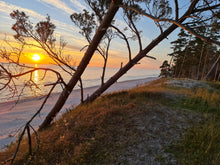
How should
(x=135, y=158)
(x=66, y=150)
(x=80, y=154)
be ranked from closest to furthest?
(x=135, y=158), (x=80, y=154), (x=66, y=150)

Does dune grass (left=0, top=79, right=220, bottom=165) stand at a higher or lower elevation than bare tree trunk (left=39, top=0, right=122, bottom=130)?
lower

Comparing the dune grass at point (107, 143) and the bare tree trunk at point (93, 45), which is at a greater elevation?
the bare tree trunk at point (93, 45)

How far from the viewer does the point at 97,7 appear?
18.0ft

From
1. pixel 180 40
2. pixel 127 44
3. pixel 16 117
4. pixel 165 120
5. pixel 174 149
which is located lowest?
pixel 16 117

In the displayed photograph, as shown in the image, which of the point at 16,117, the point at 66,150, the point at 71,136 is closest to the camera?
the point at 66,150

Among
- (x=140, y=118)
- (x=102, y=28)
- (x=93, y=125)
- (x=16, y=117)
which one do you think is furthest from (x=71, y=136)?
(x=16, y=117)

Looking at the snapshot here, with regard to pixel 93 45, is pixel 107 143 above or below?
below

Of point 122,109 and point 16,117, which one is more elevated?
point 122,109

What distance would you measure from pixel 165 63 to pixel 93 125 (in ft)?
143

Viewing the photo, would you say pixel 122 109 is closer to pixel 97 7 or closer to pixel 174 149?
pixel 174 149

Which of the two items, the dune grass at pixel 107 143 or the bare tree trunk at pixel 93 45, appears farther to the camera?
the bare tree trunk at pixel 93 45

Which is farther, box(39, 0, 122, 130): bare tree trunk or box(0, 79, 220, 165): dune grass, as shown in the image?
box(39, 0, 122, 130): bare tree trunk

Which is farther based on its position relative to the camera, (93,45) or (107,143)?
(93,45)

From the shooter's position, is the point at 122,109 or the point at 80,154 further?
the point at 122,109
